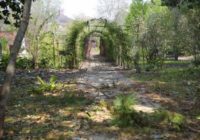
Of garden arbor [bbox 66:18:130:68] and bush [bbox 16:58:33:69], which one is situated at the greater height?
garden arbor [bbox 66:18:130:68]

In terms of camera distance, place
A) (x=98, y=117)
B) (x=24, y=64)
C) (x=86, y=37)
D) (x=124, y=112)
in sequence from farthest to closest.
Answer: (x=86, y=37) → (x=24, y=64) → (x=98, y=117) → (x=124, y=112)

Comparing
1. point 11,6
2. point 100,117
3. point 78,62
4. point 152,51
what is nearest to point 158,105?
point 100,117

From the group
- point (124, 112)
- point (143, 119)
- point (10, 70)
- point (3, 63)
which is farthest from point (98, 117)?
point (3, 63)

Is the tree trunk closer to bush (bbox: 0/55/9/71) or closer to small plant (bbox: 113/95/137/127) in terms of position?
small plant (bbox: 113/95/137/127)

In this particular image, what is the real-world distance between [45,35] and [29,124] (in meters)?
17.9

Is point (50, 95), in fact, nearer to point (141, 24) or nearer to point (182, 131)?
point (182, 131)

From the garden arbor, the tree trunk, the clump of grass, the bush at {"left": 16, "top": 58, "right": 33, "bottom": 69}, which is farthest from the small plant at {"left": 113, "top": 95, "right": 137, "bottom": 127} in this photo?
the garden arbor

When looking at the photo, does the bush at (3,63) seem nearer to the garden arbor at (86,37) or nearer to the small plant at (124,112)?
the garden arbor at (86,37)

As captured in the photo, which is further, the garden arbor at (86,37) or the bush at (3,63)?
the garden arbor at (86,37)

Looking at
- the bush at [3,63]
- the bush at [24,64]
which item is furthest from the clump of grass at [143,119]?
the bush at [24,64]

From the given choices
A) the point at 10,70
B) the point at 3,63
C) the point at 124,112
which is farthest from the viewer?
the point at 3,63

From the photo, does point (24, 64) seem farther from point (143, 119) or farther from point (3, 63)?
point (143, 119)

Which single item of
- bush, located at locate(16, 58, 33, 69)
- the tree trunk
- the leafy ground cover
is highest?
the tree trunk

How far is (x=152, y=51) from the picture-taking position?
66.4 ft
